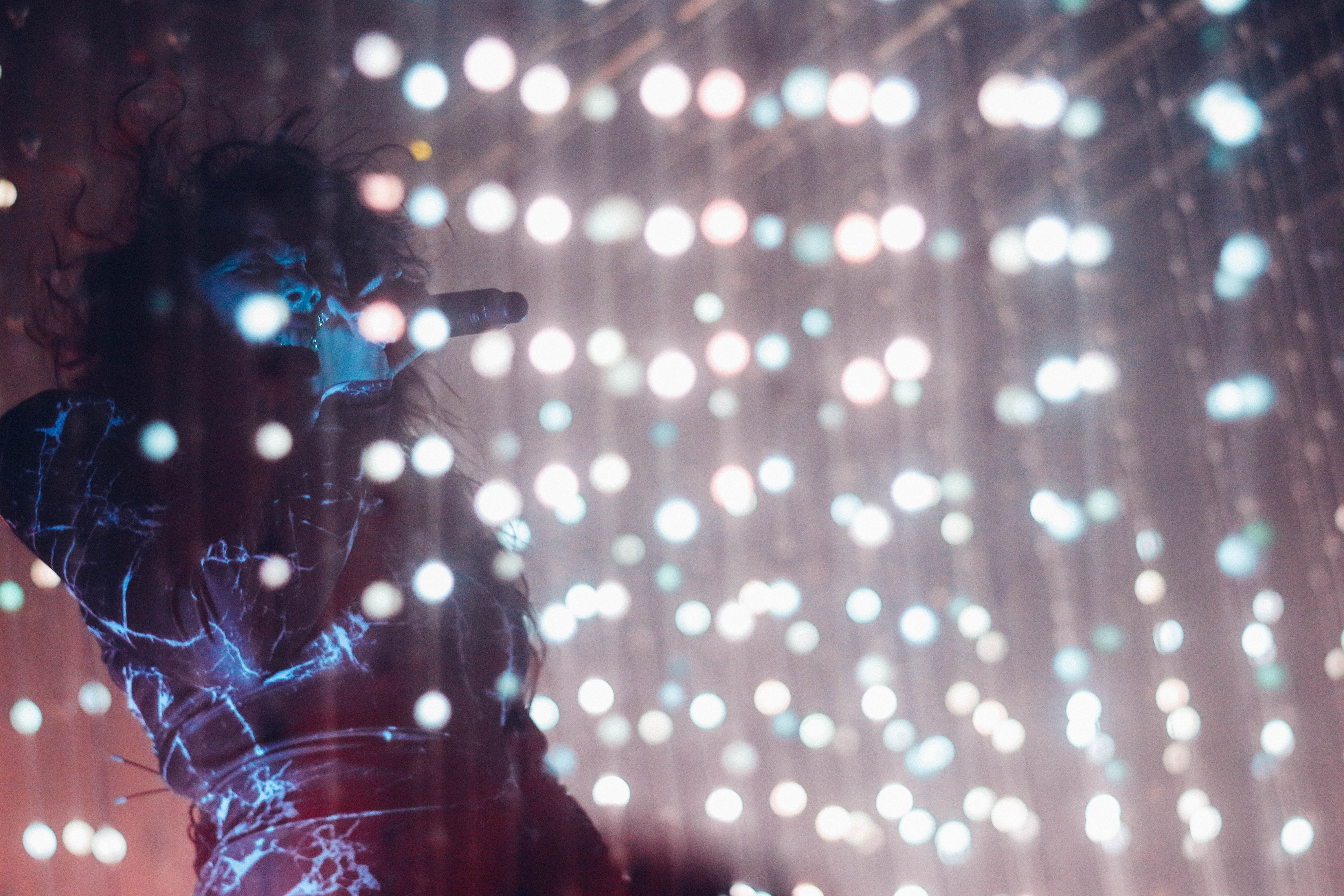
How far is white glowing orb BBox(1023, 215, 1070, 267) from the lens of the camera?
880mm

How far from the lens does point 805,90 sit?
0.82 metres

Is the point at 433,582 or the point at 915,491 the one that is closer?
the point at 433,582

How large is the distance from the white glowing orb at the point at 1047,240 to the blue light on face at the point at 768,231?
10.0 inches

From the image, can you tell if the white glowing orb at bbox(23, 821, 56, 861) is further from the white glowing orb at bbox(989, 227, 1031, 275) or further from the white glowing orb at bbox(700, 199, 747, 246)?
the white glowing orb at bbox(989, 227, 1031, 275)

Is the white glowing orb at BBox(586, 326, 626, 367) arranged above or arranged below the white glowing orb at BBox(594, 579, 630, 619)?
above

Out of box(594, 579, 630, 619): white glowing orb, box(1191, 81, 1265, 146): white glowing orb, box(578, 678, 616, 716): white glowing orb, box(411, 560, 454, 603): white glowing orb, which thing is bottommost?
box(578, 678, 616, 716): white glowing orb

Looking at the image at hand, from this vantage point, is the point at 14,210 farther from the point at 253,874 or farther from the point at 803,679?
the point at 803,679

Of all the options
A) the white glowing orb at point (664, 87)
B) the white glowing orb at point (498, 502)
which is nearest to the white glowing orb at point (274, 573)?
the white glowing orb at point (498, 502)

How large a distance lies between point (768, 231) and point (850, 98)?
0.48 feet

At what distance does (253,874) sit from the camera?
18.5 inches

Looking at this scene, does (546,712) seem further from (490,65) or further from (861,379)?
(490,65)

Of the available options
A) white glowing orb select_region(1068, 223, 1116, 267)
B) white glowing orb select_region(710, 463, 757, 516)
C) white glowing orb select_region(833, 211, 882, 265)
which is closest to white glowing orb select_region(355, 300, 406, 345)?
white glowing orb select_region(710, 463, 757, 516)

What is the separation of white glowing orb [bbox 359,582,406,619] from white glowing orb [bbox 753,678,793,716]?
15.8 inches

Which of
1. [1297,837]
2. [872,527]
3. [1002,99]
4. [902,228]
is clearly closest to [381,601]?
[872,527]
